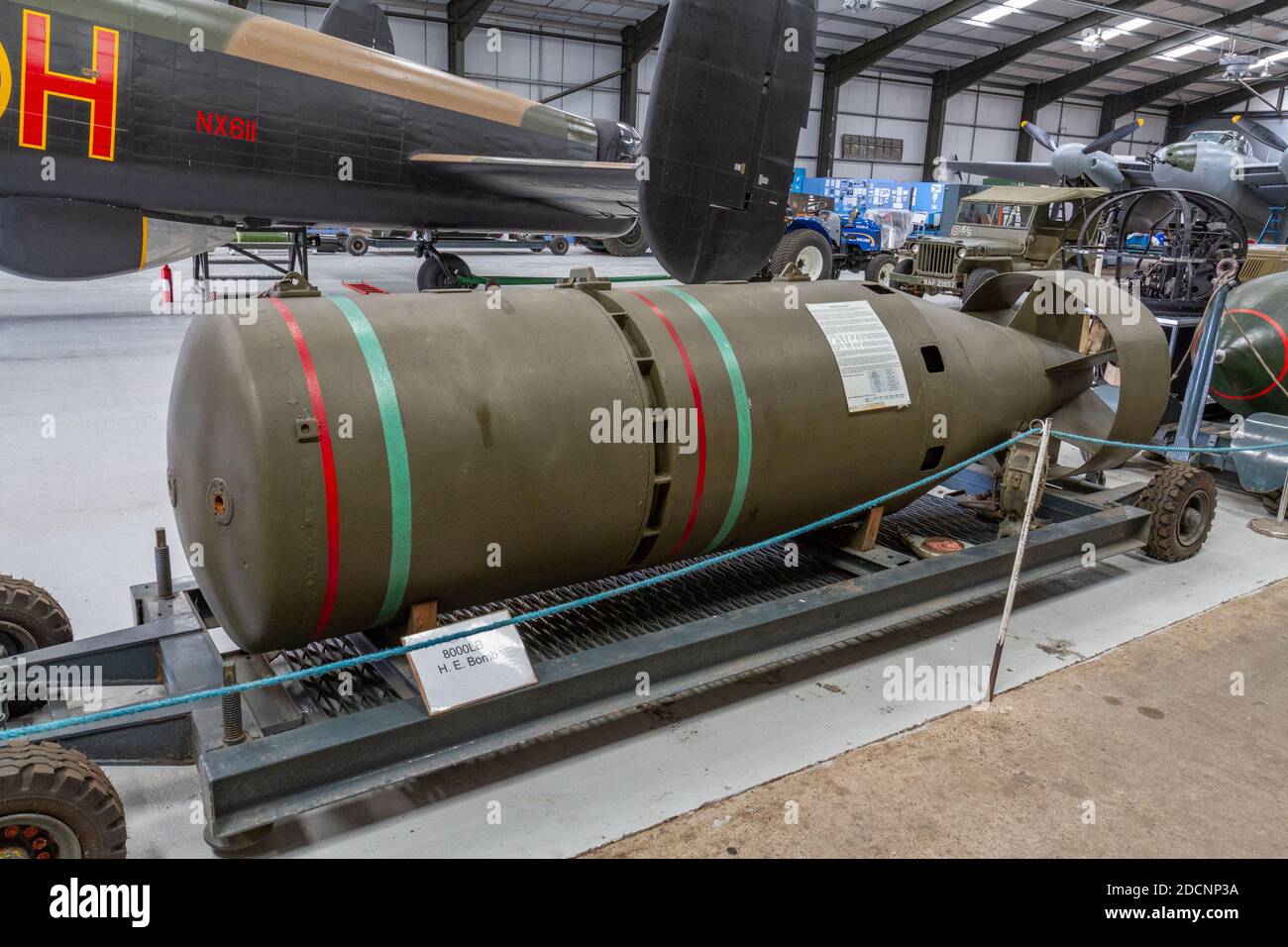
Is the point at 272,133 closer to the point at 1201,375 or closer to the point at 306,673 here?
the point at 306,673

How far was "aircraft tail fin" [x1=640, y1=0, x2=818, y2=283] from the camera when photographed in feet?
22.5

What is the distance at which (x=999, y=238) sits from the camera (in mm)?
13836

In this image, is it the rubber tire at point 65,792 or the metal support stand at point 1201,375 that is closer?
the rubber tire at point 65,792

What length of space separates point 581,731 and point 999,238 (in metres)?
12.8

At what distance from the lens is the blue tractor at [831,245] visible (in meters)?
15.4

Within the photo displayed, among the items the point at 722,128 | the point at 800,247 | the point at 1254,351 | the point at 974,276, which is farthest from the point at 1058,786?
the point at 800,247

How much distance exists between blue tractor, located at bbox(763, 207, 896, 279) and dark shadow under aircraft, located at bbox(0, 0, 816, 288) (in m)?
6.71

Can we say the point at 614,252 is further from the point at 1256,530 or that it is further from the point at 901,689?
the point at 901,689

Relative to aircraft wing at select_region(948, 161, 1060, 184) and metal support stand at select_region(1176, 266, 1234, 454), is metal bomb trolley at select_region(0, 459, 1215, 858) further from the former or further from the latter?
aircraft wing at select_region(948, 161, 1060, 184)

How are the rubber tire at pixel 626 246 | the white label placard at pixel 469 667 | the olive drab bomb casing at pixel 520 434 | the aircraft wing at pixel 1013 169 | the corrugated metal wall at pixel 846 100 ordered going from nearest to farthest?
the olive drab bomb casing at pixel 520 434 → the white label placard at pixel 469 667 → the rubber tire at pixel 626 246 → the aircraft wing at pixel 1013 169 → the corrugated metal wall at pixel 846 100

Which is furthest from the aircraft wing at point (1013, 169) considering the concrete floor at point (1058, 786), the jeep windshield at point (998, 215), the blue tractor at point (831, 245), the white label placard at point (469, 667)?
the white label placard at point (469, 667)

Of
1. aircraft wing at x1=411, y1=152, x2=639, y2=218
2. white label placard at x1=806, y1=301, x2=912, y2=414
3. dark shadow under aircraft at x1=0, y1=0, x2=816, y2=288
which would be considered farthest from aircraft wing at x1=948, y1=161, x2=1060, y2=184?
white label placard at x1=806, y1=301, x2=912, y2=414

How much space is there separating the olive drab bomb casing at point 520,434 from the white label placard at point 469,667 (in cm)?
18

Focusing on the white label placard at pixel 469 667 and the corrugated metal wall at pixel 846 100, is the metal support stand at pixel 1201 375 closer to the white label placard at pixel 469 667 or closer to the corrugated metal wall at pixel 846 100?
the white label placard at pixel 469 667
